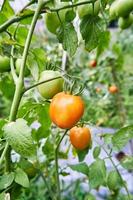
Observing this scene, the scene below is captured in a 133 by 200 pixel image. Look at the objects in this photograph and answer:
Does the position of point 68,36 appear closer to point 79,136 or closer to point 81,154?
point 79,136

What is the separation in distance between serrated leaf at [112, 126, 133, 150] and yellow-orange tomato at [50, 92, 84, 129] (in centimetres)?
28

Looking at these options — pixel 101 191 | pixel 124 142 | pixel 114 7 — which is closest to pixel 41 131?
pixel 124 142

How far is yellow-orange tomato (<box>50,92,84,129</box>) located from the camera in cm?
76

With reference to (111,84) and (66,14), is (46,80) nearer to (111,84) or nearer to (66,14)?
(66,14)

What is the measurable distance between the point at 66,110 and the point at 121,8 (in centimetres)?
19

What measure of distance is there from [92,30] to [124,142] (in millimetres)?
301

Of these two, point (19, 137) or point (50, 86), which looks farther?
point (50, 86)

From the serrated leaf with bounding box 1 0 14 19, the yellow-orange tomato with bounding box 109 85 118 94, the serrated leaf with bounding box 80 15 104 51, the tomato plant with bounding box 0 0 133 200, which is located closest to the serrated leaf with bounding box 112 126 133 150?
the tomato plant with bounding box 0 0 133 200

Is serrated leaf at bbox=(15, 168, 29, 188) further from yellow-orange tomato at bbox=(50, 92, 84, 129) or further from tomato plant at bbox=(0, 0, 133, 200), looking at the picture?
yellow-orange tomato at bbox=(50, 92, 84, 129)

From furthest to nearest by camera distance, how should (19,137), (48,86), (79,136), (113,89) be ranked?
(113,89) < (79,136) < (48,86) < (19,137)

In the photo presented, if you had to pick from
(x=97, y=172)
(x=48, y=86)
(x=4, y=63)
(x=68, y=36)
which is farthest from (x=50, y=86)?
(x=97, y=172)

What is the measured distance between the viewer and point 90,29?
0.86 metres

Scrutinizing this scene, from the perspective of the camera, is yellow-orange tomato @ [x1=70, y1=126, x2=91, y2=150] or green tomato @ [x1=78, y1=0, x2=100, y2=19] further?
yellow-orange tomato @ [x1=70, y1=126, x2=91, y2=150]

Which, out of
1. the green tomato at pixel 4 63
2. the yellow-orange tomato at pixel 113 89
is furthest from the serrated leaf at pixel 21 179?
the yellow-orange tomato at pixel 113 89
